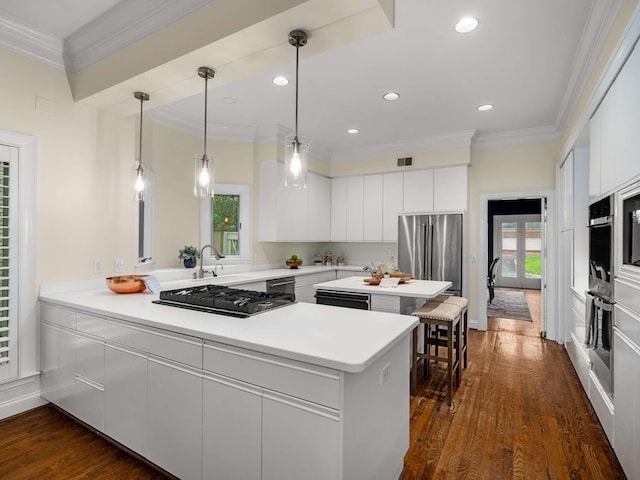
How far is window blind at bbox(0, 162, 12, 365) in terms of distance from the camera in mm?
2447

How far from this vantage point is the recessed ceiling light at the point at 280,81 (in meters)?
3.26

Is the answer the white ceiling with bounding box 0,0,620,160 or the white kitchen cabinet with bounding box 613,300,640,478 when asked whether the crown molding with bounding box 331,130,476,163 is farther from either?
the white kitchen cabinet with bounding box 613,300,640,478

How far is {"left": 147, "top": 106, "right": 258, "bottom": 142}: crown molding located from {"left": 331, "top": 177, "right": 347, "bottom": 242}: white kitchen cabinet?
1.81 metres

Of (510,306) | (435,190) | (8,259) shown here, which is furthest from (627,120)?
(510,306)

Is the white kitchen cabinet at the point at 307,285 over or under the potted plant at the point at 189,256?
under

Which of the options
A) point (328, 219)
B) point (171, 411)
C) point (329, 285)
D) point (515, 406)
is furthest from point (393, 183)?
point (171, 411)

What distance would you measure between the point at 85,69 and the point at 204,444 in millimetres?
2852

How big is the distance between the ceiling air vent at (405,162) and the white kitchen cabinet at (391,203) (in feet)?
0.52

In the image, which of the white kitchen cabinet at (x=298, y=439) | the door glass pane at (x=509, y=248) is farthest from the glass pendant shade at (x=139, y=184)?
the door glass pane at (x=509, y=248)

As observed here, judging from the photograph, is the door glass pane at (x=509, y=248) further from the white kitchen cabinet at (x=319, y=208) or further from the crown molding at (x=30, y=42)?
the crown molding at (x=30, y=42)

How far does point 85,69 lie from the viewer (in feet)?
9.01

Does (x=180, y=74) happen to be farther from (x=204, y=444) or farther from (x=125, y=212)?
(x=204, y=444)

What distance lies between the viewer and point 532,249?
968 centimetres

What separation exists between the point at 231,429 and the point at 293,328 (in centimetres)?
51
